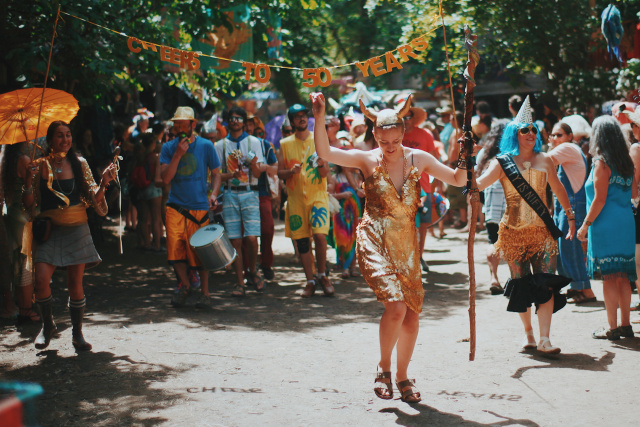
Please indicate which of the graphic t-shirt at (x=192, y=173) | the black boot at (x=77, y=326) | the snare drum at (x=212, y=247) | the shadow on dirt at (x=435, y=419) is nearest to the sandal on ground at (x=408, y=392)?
the shadow on dirt at (x=435, y=419)

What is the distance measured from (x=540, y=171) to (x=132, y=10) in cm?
677

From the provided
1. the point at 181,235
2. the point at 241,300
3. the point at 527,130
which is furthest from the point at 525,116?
the point at 241,300

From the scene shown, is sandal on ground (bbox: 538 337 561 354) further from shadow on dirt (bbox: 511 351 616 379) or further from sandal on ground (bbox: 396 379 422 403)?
→ sandal on ground (bbox: 396 379 422 403)

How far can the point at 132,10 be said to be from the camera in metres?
11.1

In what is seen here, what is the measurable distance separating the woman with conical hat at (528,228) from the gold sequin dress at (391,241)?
126 centimetres

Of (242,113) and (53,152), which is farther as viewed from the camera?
(242,113)

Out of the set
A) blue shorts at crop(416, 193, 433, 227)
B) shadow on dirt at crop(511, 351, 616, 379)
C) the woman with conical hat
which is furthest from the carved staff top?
blue shorts at crop(416, 193, 433, 227)

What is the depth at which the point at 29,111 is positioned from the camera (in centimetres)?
673

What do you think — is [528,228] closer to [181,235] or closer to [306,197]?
[306,197]

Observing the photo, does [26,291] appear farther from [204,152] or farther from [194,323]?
[204,152]

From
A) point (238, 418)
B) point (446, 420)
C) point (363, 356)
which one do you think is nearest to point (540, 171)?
point (363, 356)

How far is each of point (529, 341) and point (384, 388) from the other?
186cm

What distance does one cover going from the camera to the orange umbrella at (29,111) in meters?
6.68

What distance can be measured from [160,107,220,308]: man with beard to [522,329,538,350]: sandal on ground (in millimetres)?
3497
